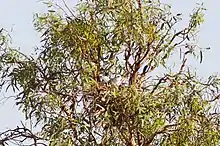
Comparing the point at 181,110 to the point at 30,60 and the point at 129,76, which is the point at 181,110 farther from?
the point at 30,60

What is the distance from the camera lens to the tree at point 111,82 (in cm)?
285

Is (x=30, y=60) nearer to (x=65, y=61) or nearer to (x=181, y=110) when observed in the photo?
(x=65, y=61)

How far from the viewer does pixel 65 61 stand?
3.02 meters

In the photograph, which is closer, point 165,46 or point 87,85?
point 87,85

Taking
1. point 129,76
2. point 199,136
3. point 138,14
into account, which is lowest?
point 199,136

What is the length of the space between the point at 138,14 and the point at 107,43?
17cm

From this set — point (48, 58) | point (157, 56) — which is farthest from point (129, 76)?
point (48, 58)

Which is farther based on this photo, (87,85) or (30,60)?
(30,60)

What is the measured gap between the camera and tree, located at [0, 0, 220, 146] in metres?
2.85

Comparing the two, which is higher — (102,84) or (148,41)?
(148,41)

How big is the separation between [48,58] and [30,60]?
0.07 metres

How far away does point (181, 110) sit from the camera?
2.92 m

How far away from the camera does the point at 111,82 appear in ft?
9.65

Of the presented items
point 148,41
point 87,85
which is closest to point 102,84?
point 87,85
